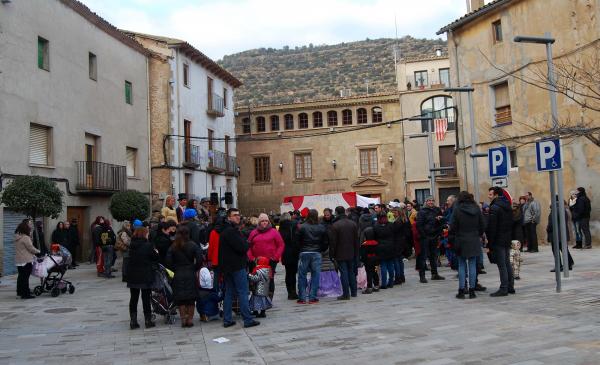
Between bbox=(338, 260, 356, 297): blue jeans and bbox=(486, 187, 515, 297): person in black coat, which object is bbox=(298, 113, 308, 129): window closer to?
bbox=(338, 260, 356, 297): blue jeans

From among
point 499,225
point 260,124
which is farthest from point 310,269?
point 260,124

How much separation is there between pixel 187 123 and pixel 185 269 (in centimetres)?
2289

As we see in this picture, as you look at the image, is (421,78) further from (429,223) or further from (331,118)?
(429,223)

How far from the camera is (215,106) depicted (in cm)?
3475

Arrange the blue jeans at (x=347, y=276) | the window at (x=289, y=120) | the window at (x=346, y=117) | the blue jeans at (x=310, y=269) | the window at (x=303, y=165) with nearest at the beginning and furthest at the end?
the blue jeans at (x=310, y=269) < the blue jeans at (x=347, y=276) < the window at (x=346, y=117) < the window at (x=303, y=165) < the window at (x=289, y=120)

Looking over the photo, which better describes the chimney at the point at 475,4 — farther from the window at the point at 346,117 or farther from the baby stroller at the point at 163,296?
the baby stroller at the point at 163,296

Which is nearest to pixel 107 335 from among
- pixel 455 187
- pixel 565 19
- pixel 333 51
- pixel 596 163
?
pixel 596 163

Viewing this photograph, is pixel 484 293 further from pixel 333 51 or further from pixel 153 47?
pixel 333 51

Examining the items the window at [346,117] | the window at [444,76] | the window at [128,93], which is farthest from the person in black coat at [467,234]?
the window at [444,76]

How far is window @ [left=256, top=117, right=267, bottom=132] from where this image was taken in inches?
1667

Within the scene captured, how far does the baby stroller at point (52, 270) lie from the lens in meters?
12.7

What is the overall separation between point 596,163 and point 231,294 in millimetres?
15090

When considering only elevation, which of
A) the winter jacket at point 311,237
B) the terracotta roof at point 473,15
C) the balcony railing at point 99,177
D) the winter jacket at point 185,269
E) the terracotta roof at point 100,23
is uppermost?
the terracotta roof at point 100,23

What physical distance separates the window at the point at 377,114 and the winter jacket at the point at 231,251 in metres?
33.0
